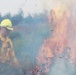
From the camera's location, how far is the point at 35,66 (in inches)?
79.1

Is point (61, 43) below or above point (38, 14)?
below

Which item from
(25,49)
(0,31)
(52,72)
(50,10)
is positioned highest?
(50,10)

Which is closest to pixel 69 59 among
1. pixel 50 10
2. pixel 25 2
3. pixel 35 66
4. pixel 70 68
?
pixel 70 68

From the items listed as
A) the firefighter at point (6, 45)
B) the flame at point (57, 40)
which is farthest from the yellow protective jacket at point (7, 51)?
the flame at point (57, 40)

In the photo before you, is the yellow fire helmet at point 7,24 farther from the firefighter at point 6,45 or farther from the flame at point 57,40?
the flame at point 57,40

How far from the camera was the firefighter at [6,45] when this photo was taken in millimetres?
2006

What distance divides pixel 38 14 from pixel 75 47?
34cm

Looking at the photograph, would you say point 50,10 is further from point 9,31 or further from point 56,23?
point 9,31

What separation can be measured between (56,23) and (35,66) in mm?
332

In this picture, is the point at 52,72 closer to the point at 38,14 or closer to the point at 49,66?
the point at 49,66

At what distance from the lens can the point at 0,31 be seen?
2012 mm

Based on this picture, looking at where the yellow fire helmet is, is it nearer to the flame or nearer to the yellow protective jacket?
the yellow protective jacket

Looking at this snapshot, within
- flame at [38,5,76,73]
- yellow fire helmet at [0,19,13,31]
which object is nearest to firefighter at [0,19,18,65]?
yellow fire helmet at [0,19,13,31]

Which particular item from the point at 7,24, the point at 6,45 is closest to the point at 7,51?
the point at 6,45
